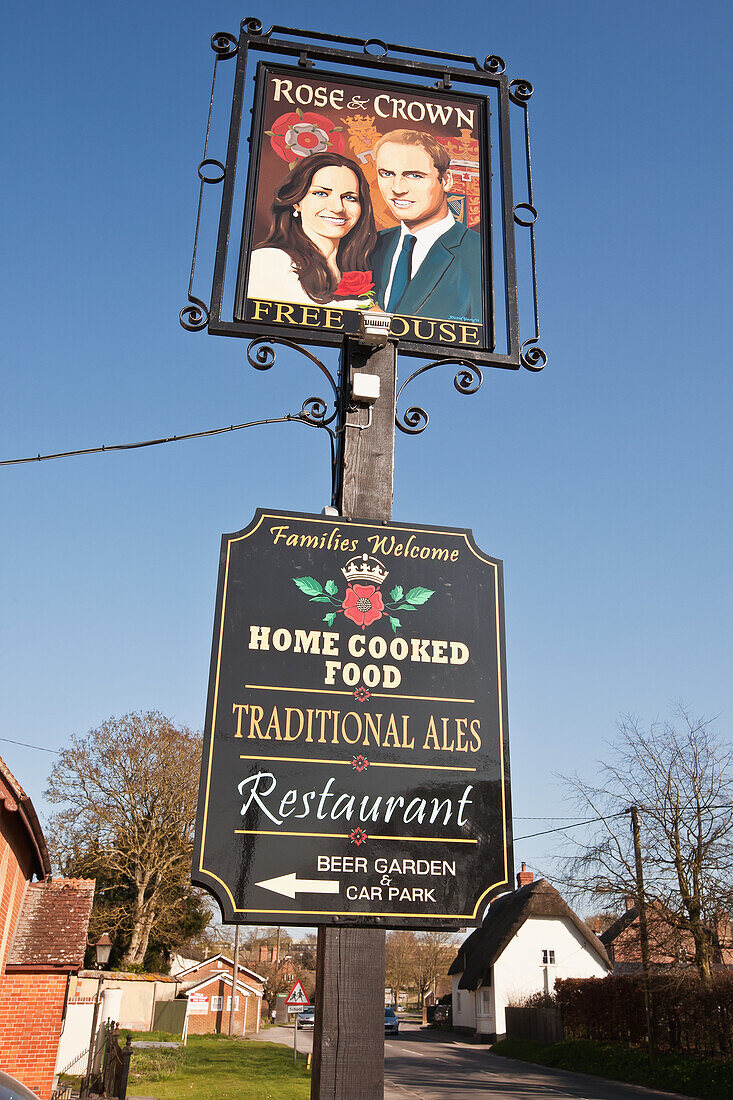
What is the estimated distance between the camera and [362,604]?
15.6ft

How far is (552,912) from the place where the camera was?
146 ft

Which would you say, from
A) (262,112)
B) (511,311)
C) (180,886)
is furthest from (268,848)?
(180,886)

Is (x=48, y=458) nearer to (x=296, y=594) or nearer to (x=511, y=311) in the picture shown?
(x=296, y=594)

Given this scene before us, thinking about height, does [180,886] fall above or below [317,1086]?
above

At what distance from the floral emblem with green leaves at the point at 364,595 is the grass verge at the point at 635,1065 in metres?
20.9

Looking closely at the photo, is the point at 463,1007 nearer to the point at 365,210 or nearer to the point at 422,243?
the point at 422,243

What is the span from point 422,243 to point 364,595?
101 inches

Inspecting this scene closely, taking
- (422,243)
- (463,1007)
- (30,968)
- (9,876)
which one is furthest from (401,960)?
(422,243)

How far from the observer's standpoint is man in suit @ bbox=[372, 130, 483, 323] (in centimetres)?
590

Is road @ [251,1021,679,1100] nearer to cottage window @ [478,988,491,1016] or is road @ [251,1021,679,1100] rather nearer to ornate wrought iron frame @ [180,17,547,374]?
cottage window @ [478,988,491,1016]

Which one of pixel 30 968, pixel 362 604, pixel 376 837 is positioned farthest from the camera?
pixel 30 968

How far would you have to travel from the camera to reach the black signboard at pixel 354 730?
4.27m

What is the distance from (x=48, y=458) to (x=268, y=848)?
3110mm

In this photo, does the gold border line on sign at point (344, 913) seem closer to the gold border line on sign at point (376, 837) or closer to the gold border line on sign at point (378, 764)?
the gold border line on sign at point (376, 837)
